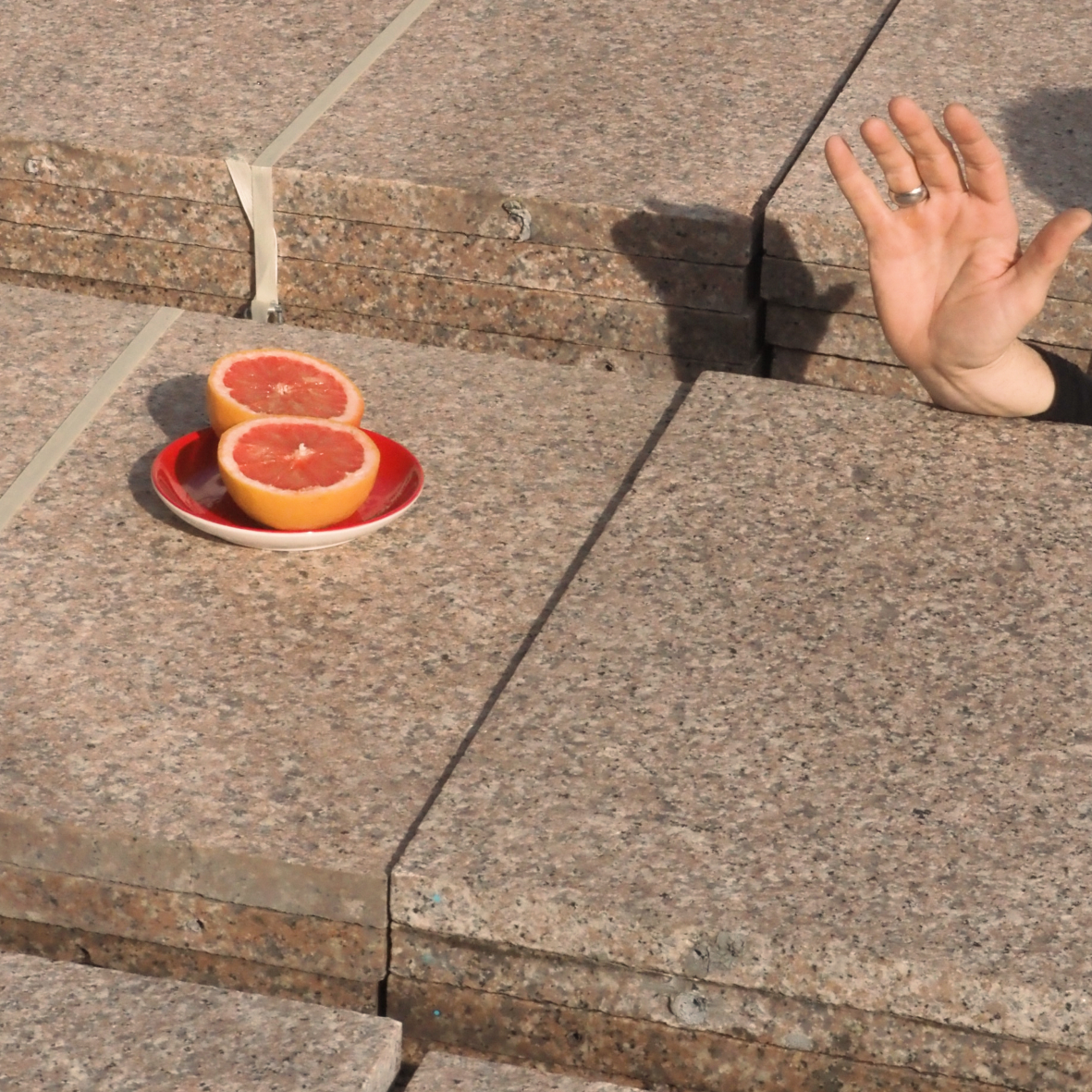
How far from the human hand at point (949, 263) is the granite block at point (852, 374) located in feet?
1.32

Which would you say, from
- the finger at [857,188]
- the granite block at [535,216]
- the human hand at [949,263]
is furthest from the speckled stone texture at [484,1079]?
the granite block at [535,216]

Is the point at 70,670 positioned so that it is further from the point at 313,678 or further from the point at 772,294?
the point at 772,294

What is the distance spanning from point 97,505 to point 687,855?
138 centimetres

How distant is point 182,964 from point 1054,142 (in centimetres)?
287

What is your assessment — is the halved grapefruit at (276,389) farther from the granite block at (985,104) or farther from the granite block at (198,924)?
the granite block at (985,104)

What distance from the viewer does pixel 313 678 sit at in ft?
9.30

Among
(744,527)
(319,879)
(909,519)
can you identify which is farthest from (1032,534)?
(319,879)

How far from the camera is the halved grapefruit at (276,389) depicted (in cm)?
318

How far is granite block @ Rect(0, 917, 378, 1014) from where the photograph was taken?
2.56 m

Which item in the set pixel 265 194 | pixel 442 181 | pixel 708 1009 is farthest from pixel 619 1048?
pixel 265 194

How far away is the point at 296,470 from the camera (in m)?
2.99

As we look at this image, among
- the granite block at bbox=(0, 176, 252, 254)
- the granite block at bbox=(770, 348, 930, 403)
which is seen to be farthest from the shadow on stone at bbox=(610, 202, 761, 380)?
the granite block at bbox=(0, 176, 252, 254)

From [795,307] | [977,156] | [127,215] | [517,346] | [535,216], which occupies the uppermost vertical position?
[977,156]

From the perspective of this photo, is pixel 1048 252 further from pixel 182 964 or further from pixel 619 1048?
pixel 182 964
